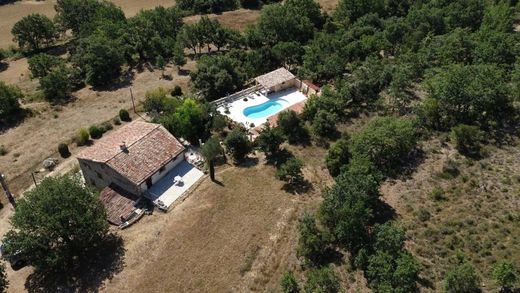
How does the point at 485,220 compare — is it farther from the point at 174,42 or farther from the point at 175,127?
the point at 174,42

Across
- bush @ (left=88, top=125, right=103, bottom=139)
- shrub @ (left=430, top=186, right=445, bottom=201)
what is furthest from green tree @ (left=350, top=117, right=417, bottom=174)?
bush @ (left=88, top=125, right=103, bottom=139)

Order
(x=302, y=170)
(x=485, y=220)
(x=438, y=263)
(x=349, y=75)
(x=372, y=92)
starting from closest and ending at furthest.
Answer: (x=438, y=263) < (x=485, y=220) < (x=302, y=170) < (x=372, y=92) < (x=349, y=75)

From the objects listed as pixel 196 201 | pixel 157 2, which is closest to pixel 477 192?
pixel 196 201

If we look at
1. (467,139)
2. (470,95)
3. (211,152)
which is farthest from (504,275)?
(211,152)

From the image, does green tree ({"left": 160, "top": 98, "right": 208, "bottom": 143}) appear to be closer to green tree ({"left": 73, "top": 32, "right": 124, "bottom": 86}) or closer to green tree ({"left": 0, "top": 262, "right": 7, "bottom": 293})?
green tree ({"left": 73, "top": 32, "right": 124, "bottom": 86})

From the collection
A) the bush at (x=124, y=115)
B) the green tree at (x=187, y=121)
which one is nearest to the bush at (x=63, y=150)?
the bush at (x=124, y=115)

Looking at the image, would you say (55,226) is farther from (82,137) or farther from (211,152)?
Answer: (82,137)
